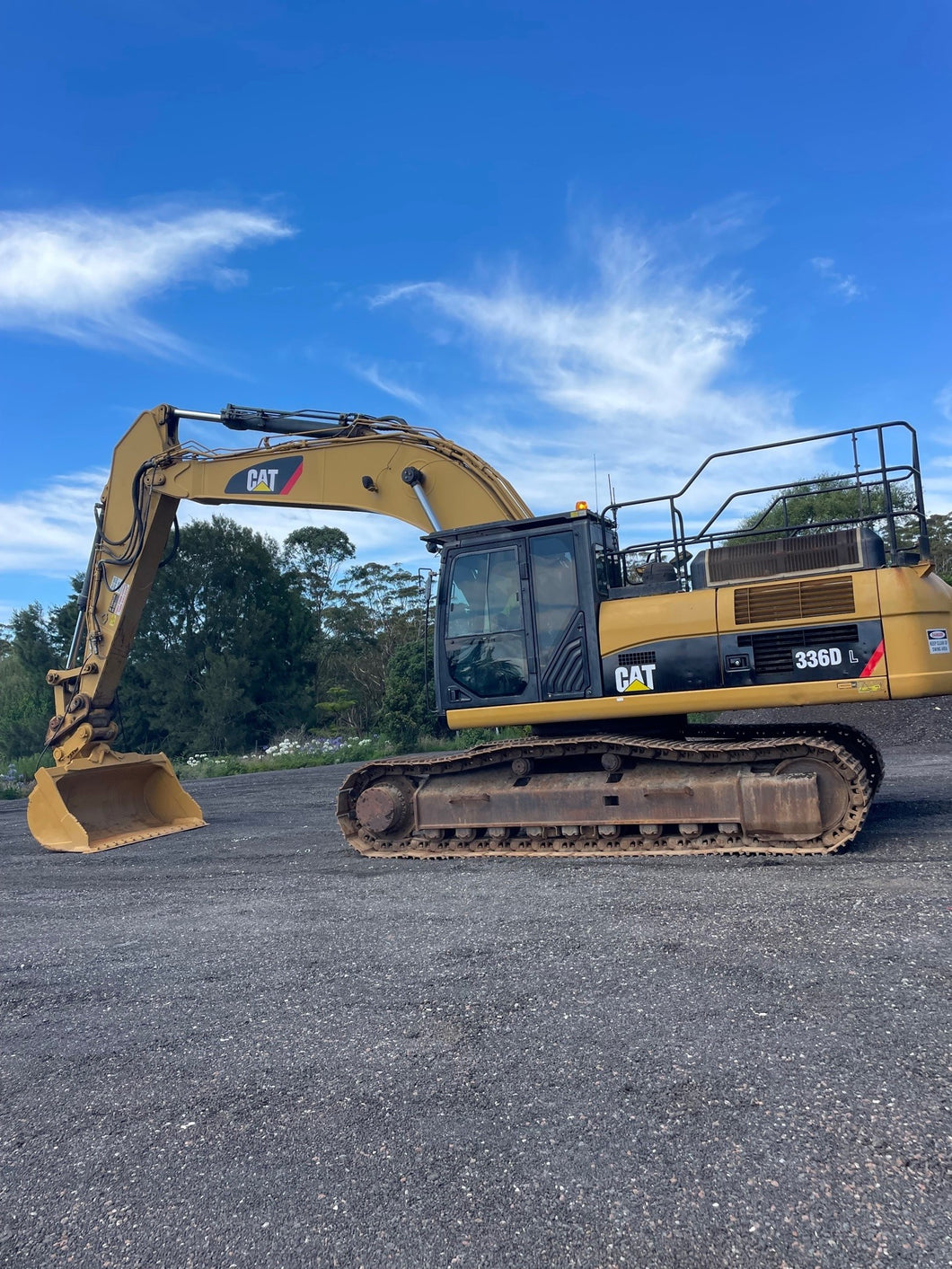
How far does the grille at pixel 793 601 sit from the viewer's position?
7527 millimetres

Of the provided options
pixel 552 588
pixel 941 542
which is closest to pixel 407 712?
pixel 552 588

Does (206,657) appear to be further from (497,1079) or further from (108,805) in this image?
(497,1079)

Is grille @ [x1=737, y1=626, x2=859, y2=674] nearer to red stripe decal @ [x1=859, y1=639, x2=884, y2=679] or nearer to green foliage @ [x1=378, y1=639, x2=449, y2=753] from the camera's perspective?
red stripe decal @ [x1=859, y1=639, x2=884, y2=679]

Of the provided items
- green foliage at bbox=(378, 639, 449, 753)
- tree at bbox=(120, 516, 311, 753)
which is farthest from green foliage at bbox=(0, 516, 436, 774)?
green foliage at bbox=(378, 639, 449, 753)

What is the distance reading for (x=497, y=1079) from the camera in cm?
362

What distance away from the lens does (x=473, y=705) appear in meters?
8.86

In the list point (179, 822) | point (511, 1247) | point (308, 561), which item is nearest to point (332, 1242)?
point (511, 1247)

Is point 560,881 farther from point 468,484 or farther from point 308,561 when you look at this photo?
point 308,561

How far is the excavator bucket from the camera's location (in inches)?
419

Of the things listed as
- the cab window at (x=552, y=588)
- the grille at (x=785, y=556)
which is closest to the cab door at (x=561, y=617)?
the cab window at (x=552, y=588)

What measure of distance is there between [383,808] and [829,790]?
4.27 metres

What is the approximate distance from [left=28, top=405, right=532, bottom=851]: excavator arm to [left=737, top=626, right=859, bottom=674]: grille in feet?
9.86

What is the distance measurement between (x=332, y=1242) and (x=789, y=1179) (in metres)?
1.47

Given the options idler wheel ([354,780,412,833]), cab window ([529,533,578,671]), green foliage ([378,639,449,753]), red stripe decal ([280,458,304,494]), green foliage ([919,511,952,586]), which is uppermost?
green foliage ([919,511,952,586])
